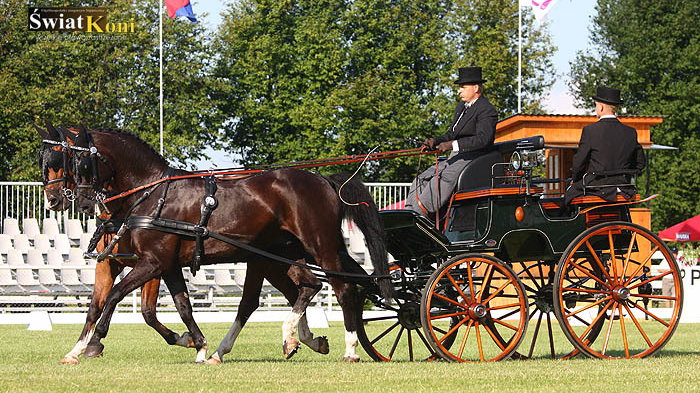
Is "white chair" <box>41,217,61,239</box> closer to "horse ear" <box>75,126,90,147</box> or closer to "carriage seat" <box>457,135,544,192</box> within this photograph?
"horse ear" <box>75,126,90,147</box>

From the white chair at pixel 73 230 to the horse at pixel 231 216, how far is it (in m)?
15.1

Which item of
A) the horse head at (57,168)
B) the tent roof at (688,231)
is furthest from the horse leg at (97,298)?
the tent roof at (688,231)

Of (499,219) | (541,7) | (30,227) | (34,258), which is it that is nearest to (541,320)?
(499,219)

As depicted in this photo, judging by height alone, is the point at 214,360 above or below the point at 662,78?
below

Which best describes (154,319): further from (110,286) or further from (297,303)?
(297,303)

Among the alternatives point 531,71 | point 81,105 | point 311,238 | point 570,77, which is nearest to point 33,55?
point 81,105

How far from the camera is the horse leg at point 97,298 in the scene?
1037cm

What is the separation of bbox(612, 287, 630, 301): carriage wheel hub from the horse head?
4862 mm

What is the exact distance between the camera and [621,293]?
10078 millimetres

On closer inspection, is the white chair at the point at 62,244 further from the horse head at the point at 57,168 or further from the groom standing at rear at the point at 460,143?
the groom standing at rear at the point at 460,143

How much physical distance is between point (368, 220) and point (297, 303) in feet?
3.22

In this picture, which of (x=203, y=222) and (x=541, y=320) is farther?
(x=541, y=320)

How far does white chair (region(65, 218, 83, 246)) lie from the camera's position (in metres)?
24.9

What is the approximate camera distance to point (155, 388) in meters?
7.67
